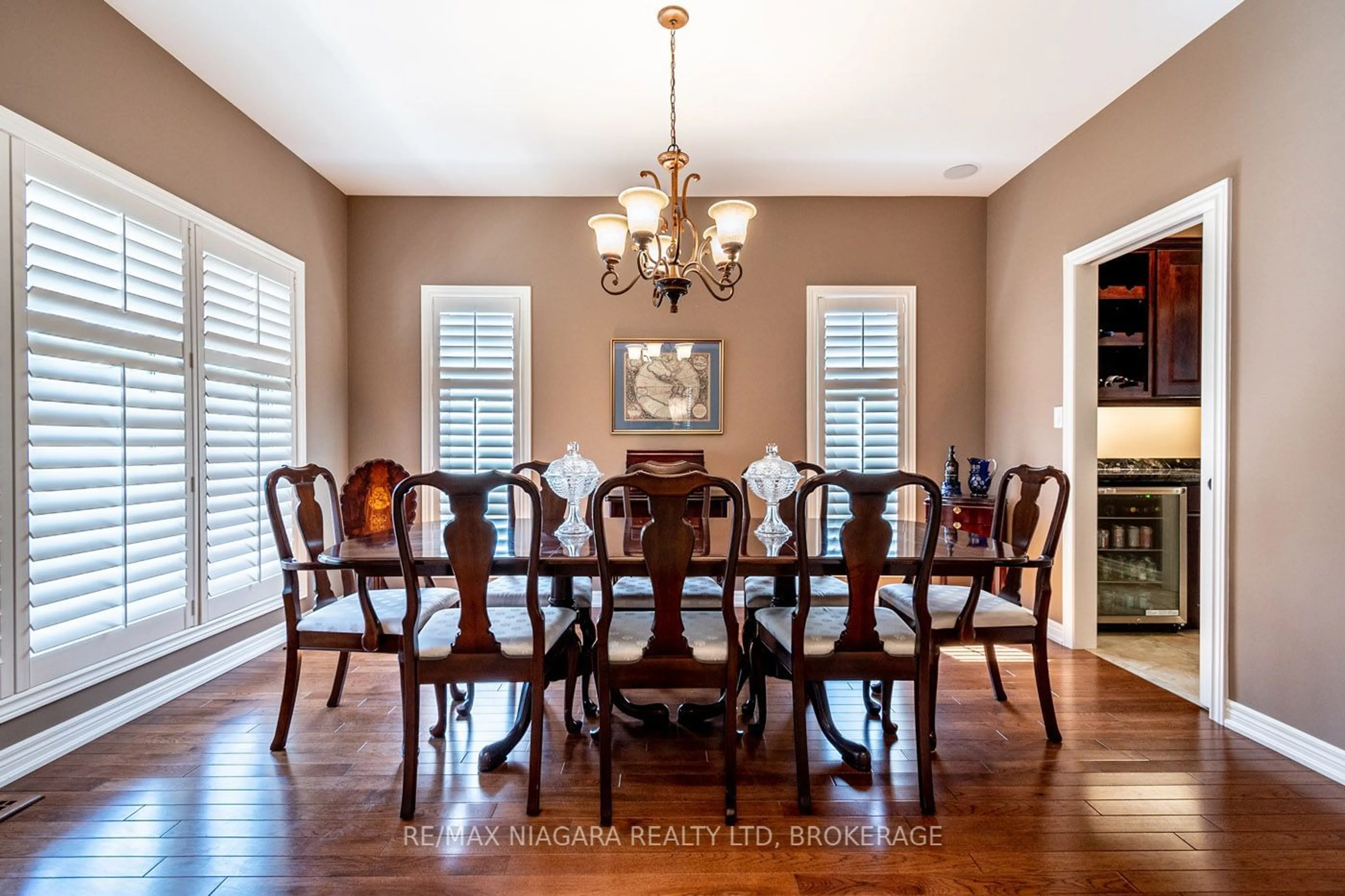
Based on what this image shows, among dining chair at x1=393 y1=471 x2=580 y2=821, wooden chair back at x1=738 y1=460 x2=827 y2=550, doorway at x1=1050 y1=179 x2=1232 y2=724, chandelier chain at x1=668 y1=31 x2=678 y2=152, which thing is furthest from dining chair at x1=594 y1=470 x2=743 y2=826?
doorway at x1=1050 y1=179 x2=1232 y2=724

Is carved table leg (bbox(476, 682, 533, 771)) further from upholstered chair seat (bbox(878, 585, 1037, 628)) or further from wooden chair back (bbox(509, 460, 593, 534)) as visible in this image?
upholstered chair seat (bbox(878, 585, 1037, 628))

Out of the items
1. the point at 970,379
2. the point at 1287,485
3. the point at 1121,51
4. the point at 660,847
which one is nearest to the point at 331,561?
the point at 660,847

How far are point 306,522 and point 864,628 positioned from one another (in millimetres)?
2089

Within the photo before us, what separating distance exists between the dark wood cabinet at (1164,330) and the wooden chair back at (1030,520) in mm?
1679

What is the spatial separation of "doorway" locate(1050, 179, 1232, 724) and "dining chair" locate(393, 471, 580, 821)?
8.60 ft

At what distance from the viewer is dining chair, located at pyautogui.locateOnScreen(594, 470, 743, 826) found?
67.9 inches

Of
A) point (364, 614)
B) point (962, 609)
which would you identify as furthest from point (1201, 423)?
point (364, 614)

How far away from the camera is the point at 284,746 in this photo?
2.21 m

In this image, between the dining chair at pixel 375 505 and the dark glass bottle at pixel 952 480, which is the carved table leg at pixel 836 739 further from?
the dark glass bottle at pixel 952 480

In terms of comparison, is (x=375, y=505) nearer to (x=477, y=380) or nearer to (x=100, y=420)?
(x=100, y=420)

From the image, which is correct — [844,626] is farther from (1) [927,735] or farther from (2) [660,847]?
(2) [660,847]

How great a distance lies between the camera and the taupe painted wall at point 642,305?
4.25 m

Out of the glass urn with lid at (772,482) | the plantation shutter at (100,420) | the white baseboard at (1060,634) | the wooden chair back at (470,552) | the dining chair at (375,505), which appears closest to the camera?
the wooden chair back at (470,552)

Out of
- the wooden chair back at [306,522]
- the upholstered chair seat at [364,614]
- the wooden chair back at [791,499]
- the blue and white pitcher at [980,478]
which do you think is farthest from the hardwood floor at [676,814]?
the blue and white pitcher at [980,478]
